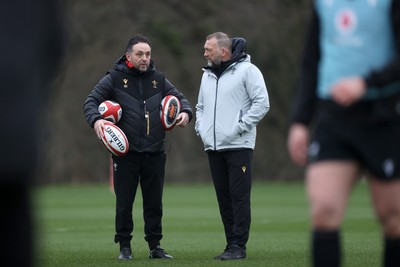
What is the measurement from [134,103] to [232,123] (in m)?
0.97

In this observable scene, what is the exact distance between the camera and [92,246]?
1245 cm

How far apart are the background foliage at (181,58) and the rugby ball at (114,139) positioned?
24453 millimetres

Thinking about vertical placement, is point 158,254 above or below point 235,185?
below

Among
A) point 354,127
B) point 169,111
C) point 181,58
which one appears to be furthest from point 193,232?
point 181,58

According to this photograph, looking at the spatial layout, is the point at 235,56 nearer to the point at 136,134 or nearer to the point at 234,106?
the point at 234,106

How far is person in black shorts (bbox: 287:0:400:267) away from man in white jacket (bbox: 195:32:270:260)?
476 cm

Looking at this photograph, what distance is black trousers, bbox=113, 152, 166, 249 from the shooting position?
34.3 ft

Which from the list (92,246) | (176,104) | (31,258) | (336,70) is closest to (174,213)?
(92,246)

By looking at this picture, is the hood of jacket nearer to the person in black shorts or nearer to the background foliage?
the person in black shorts

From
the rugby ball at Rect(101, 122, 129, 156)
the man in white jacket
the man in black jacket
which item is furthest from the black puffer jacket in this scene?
the man in white jacket

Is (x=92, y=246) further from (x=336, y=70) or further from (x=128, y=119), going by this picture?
(x=336, y=70)

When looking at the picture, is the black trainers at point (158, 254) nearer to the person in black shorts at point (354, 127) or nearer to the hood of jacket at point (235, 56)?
the hood of jacket at point (235, 56)

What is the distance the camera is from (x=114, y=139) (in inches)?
404

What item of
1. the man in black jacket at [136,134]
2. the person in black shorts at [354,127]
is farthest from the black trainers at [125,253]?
the person in black shorts at [354,127]
